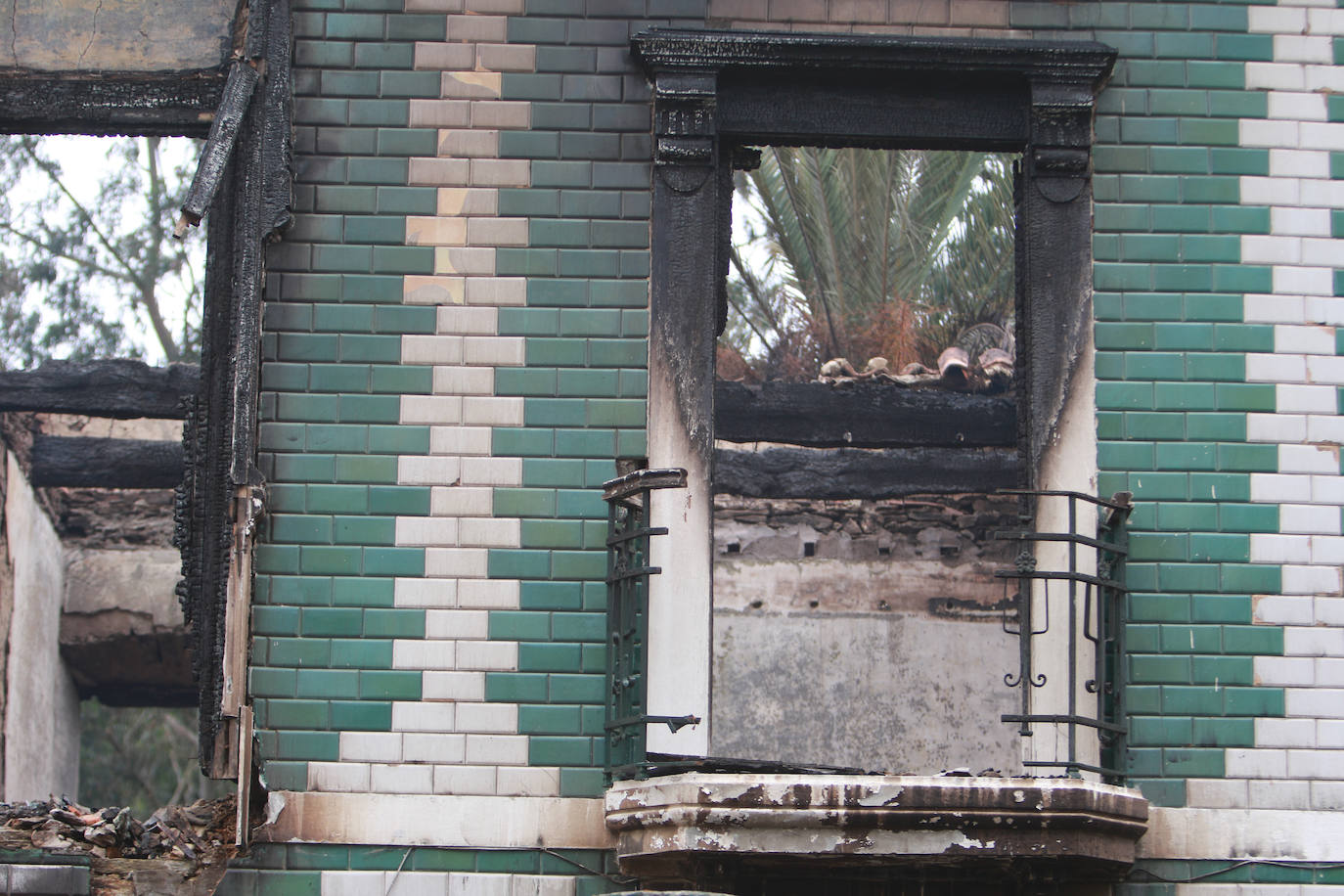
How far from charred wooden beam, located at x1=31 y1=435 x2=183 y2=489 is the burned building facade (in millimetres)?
5135

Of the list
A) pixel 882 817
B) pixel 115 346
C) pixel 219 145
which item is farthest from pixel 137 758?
pixel 882 817

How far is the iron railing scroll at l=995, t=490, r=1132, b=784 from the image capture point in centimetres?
639

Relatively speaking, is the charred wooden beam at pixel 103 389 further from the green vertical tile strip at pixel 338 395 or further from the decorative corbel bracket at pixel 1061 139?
the decorative corbel bracket at pixel 1061 139

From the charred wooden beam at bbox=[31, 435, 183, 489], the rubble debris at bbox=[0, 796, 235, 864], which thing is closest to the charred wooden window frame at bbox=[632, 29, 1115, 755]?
the rubble debris at bbox=[0, 796, 235, 864]

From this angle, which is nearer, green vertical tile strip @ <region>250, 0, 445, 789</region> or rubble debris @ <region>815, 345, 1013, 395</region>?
green vertical tile strip @ <region>250, 0, 445, 789</region>

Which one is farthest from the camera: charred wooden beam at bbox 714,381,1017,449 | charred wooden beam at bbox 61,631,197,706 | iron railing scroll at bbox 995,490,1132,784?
charred wooden beam at bbox 61,631,197,706

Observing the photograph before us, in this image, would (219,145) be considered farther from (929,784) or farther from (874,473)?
(874,473)

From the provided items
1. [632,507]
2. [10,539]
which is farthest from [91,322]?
[632,507]

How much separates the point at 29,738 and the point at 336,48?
287 inches

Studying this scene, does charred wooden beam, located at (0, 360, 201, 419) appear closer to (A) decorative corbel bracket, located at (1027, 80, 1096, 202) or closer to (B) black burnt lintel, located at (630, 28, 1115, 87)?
(B) black burnt lintel, located at (630, 28, 1115, 87)

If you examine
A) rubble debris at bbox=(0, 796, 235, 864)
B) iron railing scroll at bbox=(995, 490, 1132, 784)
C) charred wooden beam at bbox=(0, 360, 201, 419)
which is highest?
charred wooden beam at bbox=(0, 360, 201, 419)

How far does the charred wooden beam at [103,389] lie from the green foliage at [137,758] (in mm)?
10322

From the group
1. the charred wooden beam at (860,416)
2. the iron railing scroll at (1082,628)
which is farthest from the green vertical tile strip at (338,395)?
the charred wooden beam at (860,416)

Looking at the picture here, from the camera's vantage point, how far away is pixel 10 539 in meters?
12.3
